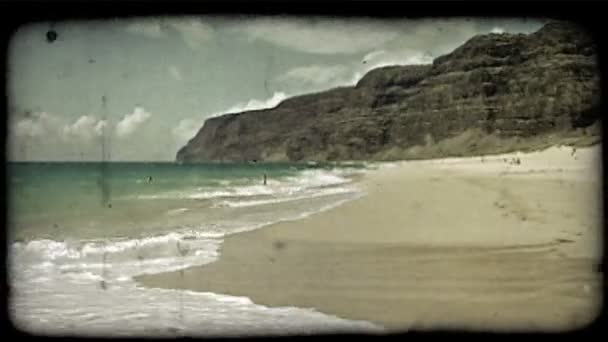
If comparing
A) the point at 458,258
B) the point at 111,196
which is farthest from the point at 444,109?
the point at 111,196

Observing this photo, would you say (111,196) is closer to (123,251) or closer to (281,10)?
(123,251)

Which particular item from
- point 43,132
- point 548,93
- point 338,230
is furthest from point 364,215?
point 43,132

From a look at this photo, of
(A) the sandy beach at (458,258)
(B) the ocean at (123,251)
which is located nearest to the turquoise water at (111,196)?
(B) the ocean at (123,251)

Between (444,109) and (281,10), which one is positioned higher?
(281,10)

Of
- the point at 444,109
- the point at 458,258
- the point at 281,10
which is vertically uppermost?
the point at 281,10

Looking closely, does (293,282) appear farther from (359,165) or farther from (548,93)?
(548,93)

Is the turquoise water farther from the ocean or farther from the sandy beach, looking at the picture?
the sandy beach

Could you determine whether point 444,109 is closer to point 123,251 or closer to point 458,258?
point 458,258
